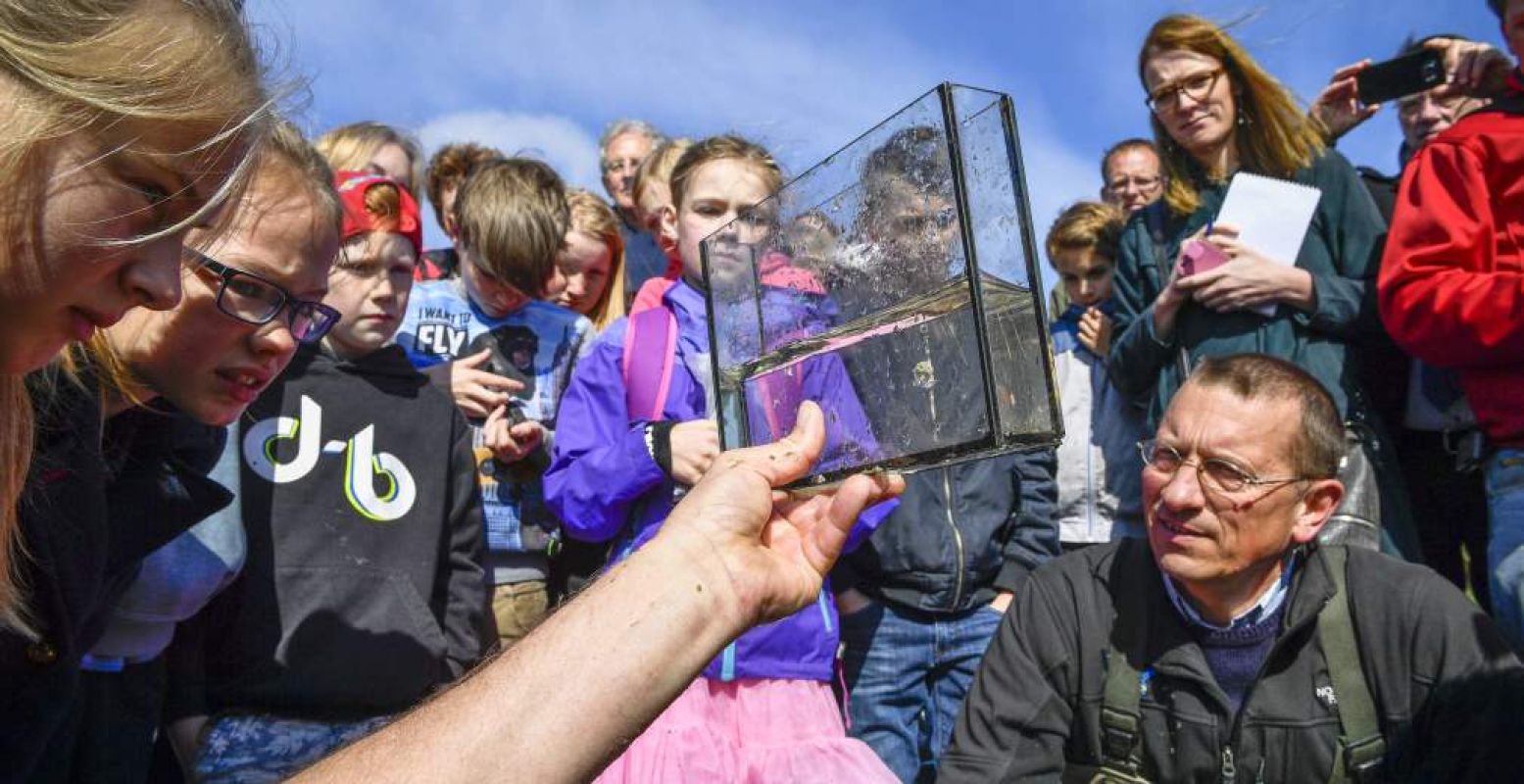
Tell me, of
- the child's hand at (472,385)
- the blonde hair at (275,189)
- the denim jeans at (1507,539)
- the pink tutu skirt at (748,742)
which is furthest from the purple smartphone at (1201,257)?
the blonde hair at (275,189)

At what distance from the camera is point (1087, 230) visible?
4.85m

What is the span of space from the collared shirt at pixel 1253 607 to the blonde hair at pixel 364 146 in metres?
2.73

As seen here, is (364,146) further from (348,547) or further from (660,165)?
(348,547)

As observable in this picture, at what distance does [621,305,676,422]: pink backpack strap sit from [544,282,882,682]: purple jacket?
2 centimetres

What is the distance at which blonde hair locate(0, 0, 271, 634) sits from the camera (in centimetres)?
134

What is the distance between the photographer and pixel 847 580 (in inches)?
137

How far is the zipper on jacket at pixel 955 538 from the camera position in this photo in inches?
134

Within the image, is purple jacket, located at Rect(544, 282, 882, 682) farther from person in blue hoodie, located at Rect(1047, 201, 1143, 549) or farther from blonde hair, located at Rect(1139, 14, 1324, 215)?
blonde hair, located at Rect(1139, 14, 1324, 215)

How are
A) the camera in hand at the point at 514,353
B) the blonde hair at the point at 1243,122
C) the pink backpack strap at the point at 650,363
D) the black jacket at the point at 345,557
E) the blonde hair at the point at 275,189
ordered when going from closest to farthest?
the blonde hair at the point at 275,189 < the black jacket at the point at 345,557 < the pink backpack strap at the point at 650,363 < the blonde hair at the point at 1243,122 < the camera in hand at the point at 514,353

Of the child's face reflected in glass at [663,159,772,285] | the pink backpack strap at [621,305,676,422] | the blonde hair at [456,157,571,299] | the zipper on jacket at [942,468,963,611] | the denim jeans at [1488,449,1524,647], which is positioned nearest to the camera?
the denim jeans at [1488,449,1524,647]

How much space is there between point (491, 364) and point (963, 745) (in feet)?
6.30

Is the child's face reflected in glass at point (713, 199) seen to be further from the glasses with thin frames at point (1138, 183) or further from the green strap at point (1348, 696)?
the glasses with thin frames at point (1138, 183)

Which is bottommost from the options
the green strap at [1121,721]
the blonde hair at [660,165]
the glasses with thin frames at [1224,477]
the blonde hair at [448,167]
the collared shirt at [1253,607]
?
the green strap at [1121,721]

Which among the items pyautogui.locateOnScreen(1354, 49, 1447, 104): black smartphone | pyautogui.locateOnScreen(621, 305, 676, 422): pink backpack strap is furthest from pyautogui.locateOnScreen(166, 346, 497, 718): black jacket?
pyautogui.locateOnScreen(1354, 49, 1447, 104): black smartphone
